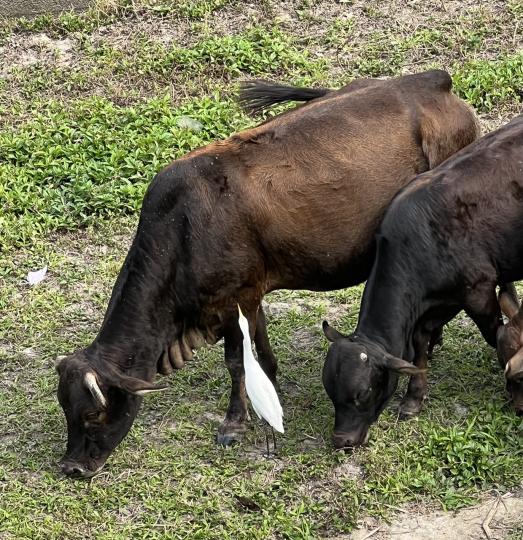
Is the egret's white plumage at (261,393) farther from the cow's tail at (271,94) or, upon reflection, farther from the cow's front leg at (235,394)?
the cow's tail at (271,94)

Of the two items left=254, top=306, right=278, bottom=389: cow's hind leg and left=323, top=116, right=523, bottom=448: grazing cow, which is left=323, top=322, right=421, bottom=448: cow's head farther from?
left=254, top=306, right=278, bottom=389: cow's hind leg

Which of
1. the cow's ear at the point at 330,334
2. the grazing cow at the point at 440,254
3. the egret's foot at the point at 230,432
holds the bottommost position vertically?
the egret's foot at the point at 230,432

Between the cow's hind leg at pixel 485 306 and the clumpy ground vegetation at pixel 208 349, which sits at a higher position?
the cow's hind leg at pixel 485 306

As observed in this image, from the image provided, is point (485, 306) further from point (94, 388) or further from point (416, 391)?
point (94, 388)

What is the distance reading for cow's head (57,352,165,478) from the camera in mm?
7152

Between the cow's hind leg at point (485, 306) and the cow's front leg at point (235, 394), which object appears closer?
the cow's hind leg at point (485, 306)

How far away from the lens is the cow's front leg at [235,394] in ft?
24.9

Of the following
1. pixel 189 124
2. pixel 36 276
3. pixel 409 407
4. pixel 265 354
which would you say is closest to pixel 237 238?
pixel 265 354

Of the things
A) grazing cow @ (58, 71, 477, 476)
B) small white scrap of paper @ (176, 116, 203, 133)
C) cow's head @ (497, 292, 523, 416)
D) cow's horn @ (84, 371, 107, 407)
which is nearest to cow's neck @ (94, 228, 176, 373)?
grazing cow @ (58, 71, 477, 476)

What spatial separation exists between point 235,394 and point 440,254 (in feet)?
5.18

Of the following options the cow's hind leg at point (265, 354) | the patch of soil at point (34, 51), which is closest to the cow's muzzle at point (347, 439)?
the cow's hind leg at point (265, 354)

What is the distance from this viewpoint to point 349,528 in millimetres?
6680

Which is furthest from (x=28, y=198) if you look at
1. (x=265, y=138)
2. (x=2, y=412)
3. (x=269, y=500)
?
(x=269, y=500)

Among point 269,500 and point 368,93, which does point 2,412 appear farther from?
point 368,93
